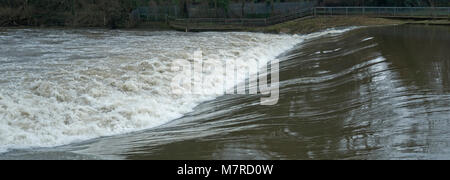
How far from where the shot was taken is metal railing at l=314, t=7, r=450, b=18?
1634 inches

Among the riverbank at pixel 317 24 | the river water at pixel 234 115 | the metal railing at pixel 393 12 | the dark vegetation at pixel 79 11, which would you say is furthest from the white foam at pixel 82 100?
the dark vegetation at pixel 79 11

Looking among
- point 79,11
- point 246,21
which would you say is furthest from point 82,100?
point 79,11

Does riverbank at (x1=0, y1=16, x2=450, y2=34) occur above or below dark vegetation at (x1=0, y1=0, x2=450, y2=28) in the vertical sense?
below

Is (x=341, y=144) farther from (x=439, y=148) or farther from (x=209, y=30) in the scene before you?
(x=209, y=30)

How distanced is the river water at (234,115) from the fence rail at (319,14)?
2515 cm

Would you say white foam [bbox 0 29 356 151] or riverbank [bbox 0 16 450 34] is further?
riverbank [bbox 0 16 450 34]

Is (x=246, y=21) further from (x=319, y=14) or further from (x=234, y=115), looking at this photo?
(x=234, y=115)

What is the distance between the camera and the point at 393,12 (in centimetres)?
4428

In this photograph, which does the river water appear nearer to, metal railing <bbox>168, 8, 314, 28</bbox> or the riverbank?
the riverbank

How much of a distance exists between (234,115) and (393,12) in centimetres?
3606

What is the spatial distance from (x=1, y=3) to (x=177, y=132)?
57.8 metres

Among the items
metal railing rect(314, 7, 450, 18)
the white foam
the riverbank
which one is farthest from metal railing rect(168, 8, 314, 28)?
the white foam

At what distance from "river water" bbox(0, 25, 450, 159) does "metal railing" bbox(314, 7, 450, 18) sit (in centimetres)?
2470

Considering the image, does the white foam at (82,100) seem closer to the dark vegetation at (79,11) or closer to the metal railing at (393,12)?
the metal railing at (393,12)
